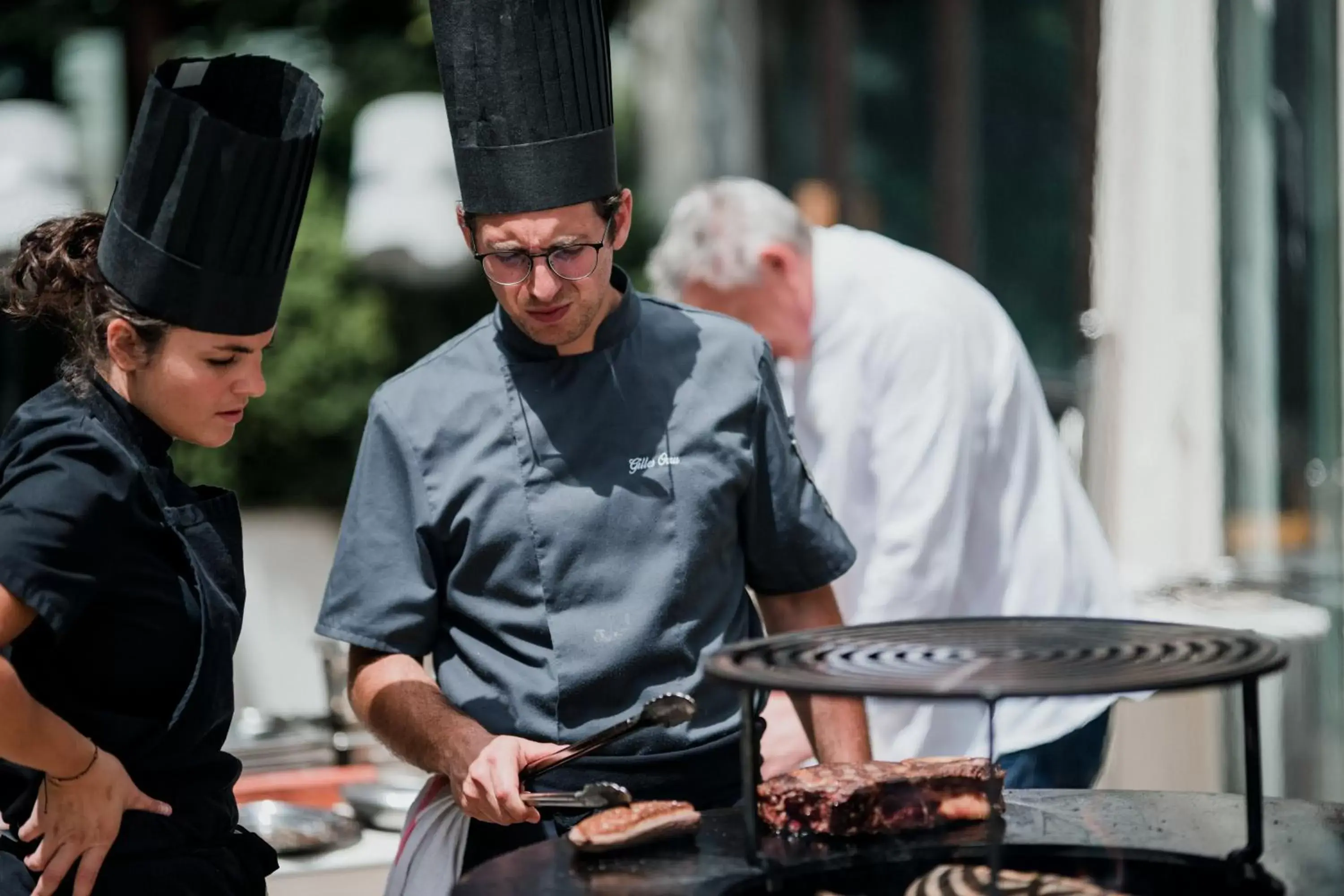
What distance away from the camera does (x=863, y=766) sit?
76.1 inches

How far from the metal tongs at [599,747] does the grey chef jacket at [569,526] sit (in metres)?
0.17

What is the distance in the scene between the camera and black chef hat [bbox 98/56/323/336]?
199 cm

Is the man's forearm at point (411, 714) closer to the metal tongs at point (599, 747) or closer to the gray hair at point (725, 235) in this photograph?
the metal tongs at point (599, 747)

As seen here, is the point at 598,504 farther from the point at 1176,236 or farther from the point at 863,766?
the point at 1176,236

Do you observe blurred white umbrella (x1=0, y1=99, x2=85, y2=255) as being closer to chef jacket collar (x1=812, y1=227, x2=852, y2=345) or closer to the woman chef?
chef jacket collar (x1=812, y1=227, x2=852, y2=345)

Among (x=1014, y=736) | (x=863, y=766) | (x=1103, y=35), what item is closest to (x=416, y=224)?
(x=1103, y=35)

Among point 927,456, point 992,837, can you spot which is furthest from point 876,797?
point 927,456

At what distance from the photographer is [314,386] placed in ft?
28.3

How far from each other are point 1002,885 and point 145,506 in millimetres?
956

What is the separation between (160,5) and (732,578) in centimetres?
730

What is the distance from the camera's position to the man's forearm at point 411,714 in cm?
208

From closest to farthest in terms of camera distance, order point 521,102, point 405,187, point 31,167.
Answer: point 521,102, point 31,167, point 405,187

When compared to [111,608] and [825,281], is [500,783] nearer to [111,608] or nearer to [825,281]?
[111,608]

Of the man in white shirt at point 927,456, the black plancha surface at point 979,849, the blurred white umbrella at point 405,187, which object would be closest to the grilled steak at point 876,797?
the black plancha surface at point 979,849
